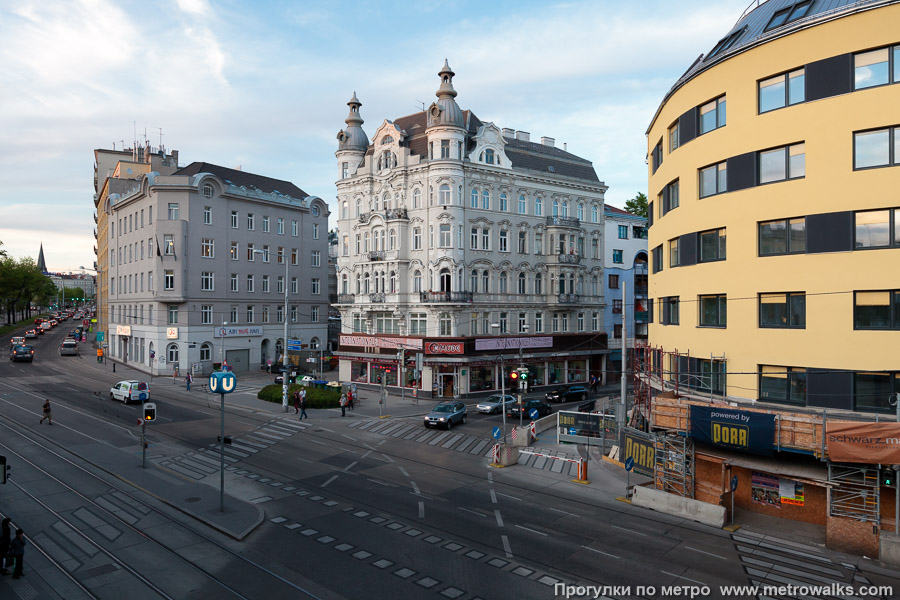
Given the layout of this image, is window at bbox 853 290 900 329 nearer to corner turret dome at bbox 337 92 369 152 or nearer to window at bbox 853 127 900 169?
window at bbox 853 127 900 169

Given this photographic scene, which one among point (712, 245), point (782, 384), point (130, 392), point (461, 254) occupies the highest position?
point (461, 254)

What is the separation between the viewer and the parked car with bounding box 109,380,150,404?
3941cm

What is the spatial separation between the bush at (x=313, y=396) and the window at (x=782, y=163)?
30513 millimetres

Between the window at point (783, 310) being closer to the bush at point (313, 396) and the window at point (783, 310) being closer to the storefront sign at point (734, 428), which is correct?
the storefront sign at point (734, 428)

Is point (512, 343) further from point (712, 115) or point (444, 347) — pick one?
point (712, 115)

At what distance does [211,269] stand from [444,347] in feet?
93.8

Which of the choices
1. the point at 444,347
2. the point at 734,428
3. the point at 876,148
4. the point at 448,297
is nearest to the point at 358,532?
the point at 734,428

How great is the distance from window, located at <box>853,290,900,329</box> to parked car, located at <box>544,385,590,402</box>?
2825cm

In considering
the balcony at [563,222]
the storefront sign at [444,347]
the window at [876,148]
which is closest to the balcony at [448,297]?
the storefront sign at [444,347]

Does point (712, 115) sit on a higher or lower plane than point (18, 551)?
higher

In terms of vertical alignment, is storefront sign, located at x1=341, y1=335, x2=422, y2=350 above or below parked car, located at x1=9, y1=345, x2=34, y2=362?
above

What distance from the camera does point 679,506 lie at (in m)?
19.0

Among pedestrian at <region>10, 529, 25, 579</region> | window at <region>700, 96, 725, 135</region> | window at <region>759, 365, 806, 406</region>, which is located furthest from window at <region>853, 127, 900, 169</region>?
pedestrian at <region>10, 529, 25, 579</region>

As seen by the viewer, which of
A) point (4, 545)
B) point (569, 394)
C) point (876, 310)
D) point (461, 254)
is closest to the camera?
point (4, 545)
